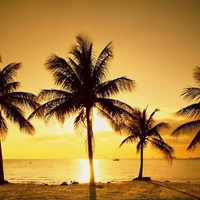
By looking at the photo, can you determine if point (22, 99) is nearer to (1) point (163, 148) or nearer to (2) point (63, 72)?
(2) point (63, 72)

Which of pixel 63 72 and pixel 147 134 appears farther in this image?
pixel 147 134

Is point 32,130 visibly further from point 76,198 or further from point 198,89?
point 198,89

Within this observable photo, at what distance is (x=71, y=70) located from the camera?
18641mm

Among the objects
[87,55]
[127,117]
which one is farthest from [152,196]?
[87,55]

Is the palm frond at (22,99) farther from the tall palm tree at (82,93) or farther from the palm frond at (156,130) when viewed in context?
the palm frond at (156,130)

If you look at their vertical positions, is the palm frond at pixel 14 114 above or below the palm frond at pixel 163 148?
above

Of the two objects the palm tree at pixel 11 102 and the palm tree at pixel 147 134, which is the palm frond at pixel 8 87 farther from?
the palm tree at pixel 147 134

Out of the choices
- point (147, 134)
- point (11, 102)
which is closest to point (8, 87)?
point (11, 102)

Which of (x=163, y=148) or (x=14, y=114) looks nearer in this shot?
(x=14, y=114)

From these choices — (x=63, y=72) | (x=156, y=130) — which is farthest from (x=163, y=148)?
(x=63, y=72)

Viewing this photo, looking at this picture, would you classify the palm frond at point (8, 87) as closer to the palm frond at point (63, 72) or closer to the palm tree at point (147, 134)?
the palm frond at point (63, 72)

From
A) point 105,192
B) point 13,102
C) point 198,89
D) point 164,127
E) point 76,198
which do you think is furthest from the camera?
point 164,127

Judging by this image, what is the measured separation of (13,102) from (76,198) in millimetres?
9621

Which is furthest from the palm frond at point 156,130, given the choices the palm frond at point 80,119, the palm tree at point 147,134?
the palm frond at point 80,119
